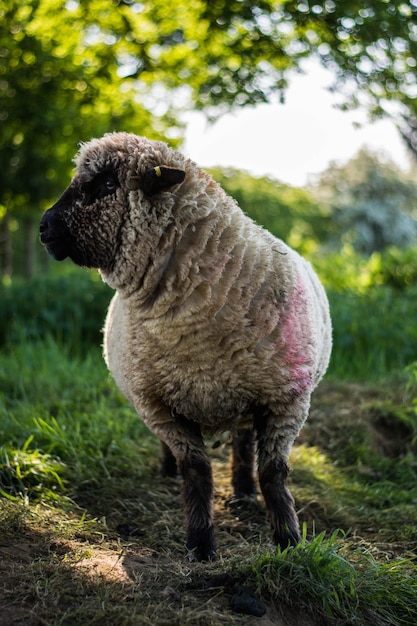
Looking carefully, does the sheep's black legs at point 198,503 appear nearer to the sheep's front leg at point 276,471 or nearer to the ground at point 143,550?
the ground at point 143,550

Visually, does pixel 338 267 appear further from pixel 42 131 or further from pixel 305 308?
pixel 305 308

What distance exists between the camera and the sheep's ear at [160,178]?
339cm

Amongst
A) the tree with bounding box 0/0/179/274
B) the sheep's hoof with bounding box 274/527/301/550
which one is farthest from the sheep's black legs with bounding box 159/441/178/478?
the tree with bounding box 0/0/179/274

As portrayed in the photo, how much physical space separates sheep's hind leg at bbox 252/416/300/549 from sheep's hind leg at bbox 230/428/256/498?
0.86 meters

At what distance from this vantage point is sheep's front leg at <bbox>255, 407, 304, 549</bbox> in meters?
3.51

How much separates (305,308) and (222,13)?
14.9 feet

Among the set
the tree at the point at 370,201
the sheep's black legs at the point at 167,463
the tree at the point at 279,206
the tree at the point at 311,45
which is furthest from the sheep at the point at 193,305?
the tree at the point at 370,201

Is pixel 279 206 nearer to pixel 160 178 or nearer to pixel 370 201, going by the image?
pixel 370 201

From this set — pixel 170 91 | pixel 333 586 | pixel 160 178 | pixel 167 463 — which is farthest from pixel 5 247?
pixel 333 586

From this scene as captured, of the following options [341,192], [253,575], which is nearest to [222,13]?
[253,575]

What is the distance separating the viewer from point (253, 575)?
2990 millimetres

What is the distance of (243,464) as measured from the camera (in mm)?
4570

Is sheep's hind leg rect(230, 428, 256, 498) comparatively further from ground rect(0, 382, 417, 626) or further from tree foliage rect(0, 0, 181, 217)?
tree foliage rect(0, 0, 181, 217)

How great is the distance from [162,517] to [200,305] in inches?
50.9
